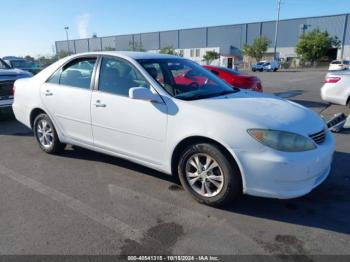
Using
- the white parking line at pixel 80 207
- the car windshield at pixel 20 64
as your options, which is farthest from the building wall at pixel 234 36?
the white parking line at pixel 80 207

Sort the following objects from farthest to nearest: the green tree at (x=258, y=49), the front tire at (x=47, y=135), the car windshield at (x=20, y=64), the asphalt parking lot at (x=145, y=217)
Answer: the green tree at (x=258, y=49), the car windshield at (x=20, y=64), the front tire at (x=47, y=135), the asphalt parking lot at (x=145, y=217)

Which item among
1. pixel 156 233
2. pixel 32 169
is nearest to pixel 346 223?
pixel 156 233

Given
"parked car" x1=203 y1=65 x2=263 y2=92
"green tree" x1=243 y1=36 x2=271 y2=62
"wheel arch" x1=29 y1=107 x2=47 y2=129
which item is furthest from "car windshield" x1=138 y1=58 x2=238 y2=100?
"green tree" x1=243 y1=36 x2=271 y2=62

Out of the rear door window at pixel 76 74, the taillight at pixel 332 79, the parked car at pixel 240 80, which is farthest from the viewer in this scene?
the parked car at pixel 240 80

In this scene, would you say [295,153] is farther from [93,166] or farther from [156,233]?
[93,166]

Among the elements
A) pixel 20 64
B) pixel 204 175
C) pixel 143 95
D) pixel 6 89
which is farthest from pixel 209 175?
pixel 20 64

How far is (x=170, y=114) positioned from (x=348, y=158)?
125 inches

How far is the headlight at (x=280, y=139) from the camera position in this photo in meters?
3.01

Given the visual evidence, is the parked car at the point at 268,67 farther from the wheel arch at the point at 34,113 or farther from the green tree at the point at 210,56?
the wheel arch at the point at 34,113

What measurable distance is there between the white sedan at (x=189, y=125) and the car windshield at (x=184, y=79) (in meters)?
0.02

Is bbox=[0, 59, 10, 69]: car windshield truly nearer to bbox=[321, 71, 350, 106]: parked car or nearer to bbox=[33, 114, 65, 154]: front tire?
bbox=[33, 114, 65, 154]: front tire

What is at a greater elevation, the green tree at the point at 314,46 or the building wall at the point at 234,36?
the building wall at the point at 234,36

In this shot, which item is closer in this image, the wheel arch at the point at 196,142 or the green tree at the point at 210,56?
the wheel arch at the point at 196,142

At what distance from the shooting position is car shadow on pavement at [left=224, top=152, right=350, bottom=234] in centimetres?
315
